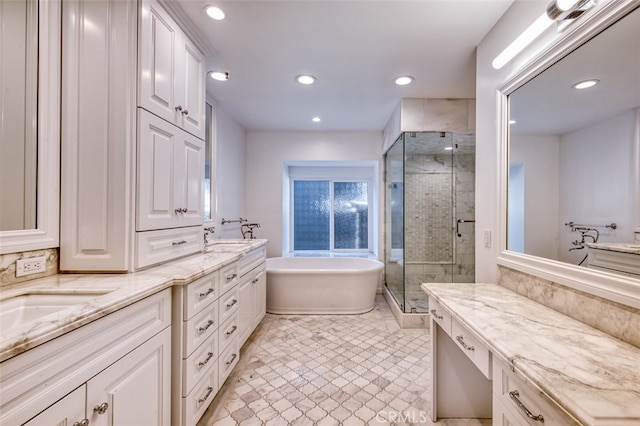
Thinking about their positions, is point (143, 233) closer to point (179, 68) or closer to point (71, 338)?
point (71, 338)

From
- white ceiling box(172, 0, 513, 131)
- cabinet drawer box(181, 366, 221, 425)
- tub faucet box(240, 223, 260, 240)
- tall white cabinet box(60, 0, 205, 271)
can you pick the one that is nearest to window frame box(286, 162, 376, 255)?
tub faucet box(240, 223, 260, 240)

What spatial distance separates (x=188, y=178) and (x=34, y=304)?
40.3 inches

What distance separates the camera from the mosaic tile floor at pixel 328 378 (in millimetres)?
1676

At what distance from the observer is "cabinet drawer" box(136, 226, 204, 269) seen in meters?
1.45

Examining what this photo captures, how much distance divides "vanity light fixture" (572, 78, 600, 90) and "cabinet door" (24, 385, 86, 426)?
2.16 metres

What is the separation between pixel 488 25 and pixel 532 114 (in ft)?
2.41

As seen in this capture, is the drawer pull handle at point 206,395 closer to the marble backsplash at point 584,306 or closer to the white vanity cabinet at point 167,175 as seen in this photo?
the white vanity cabinet at point 167,175

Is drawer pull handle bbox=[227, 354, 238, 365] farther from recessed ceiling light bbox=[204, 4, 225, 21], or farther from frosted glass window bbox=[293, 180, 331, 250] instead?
frosted glass window bbox=[293, 180, 331, 250]

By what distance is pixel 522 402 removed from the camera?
0.84 meters

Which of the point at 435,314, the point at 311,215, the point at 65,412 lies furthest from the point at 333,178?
the point at 65,412

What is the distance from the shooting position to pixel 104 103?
1.37 metres

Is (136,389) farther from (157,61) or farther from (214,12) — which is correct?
(214,12)

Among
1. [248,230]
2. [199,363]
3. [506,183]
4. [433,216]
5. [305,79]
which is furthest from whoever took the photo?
[248,230]

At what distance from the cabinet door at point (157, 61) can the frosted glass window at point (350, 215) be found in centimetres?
349
